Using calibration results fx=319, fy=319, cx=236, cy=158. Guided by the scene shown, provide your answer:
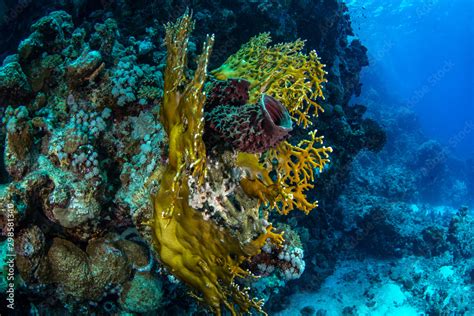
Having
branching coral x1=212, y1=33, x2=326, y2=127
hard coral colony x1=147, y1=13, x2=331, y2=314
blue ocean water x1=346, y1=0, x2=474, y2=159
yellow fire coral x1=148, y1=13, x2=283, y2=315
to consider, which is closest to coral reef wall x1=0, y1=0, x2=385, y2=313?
hard coral colony x1=147, y1=13, x2=331, y2=314

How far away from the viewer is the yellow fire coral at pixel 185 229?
9.18ft

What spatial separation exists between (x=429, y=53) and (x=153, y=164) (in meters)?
98.8

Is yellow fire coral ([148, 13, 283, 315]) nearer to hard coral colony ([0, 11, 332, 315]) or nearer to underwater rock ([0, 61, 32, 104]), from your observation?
hard coral colony ([0, 11, 332, 315])

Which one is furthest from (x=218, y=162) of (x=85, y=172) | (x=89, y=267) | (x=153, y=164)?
(x=89, y=267)

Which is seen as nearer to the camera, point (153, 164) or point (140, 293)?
point (153, 164)

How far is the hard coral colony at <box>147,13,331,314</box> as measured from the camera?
2.79 metres

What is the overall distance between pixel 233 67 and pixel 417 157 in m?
28.7

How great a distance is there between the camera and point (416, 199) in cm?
2411

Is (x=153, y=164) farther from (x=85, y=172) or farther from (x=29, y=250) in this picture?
(x=29, y=250)

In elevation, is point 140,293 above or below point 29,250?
above

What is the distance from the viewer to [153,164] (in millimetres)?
3709

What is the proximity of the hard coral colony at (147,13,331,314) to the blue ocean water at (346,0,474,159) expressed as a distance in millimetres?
54857

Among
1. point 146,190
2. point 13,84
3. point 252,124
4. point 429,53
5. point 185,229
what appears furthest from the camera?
point 429,53

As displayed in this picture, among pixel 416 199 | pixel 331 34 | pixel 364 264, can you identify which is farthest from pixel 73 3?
pixel 416 199
